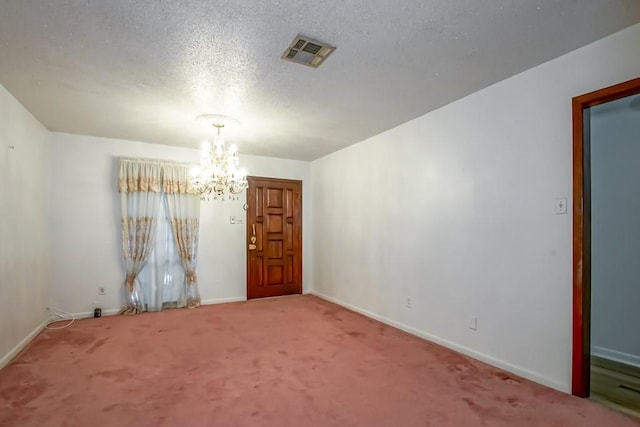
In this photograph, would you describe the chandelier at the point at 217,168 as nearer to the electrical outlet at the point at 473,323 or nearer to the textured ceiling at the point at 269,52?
the textured ceiling at the point at 269,52

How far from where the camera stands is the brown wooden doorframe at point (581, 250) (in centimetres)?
232

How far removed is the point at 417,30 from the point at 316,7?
0.70 m

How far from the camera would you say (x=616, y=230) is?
126 inches

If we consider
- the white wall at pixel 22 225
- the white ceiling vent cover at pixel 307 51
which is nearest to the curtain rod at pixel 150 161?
the white wall at pixel 22 225

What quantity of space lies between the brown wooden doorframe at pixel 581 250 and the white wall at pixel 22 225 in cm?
479

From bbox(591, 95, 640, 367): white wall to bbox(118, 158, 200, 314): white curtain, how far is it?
17.0 ft

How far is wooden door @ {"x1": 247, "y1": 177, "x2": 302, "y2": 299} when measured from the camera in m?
5.75

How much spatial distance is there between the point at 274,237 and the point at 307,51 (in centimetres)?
402

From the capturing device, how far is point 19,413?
2.20 meters

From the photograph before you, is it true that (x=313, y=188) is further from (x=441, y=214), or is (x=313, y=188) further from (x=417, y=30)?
(x=417, y=30)

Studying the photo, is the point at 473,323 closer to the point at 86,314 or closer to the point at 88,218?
the point at 86,314

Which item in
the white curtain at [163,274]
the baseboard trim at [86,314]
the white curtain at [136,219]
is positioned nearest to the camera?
the baseboard trim at [86,314]

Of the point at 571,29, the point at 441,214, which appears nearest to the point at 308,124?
the point at 441,214

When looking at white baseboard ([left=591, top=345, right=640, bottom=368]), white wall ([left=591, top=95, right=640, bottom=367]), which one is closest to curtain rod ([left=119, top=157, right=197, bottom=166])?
white wall ([left=591, top=95, right=640, bottom=367])
